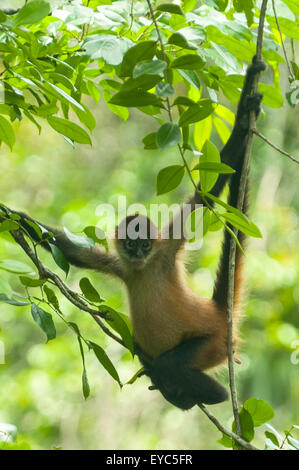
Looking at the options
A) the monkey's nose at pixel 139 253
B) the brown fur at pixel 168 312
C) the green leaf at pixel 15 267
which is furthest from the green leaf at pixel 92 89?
the brown fur at pixel 168 312

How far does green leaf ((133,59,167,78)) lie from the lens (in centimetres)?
202

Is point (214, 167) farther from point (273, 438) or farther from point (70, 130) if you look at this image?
point (273, 438)

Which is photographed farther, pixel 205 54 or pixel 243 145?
pixel 243 145

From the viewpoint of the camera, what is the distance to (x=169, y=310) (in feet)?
16.0

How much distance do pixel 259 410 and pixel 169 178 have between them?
1.25 metres

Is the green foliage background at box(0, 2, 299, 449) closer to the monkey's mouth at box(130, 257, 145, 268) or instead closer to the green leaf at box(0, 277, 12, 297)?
the monkey's mouth at box(130, 257, 145, 268)

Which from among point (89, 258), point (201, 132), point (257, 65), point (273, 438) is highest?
point (257, 65)

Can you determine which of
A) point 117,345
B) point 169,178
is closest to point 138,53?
point 169,178

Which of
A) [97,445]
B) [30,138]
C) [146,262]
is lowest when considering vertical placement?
[97,445]

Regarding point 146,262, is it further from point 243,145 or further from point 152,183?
point 152,183

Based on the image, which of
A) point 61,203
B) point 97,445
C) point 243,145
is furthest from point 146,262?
point 97,445

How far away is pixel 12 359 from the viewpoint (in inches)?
485

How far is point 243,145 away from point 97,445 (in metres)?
8.66

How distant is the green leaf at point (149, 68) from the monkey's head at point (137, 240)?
2.90m
